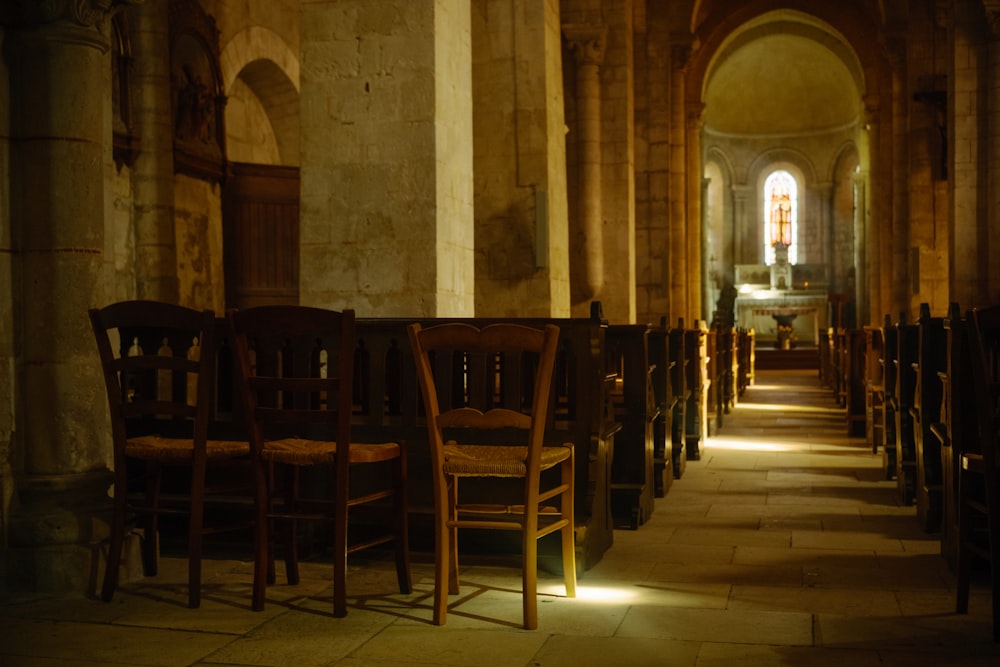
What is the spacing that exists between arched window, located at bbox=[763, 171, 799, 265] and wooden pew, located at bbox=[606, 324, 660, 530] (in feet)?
90.5

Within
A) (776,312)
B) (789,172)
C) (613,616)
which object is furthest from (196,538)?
(789,172)

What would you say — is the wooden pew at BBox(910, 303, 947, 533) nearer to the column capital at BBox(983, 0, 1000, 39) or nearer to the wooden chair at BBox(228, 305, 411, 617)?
the wooden chair at BBox(228, 305, 411, 617)

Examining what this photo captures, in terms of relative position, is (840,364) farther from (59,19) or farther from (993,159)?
(59,19)

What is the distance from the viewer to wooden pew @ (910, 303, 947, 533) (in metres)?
5.60

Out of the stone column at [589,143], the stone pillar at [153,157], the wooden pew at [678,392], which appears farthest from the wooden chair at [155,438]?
the stone column at [589,143]

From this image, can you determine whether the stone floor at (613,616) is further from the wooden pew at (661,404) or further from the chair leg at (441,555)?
the wooden pew at (661,404)

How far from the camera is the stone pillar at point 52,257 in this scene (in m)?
4.39

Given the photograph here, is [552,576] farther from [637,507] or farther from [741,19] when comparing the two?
[741,19]

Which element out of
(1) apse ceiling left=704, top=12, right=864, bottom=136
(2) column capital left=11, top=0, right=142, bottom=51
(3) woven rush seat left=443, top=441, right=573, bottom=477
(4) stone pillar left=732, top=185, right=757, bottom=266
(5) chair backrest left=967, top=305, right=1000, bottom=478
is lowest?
(3) woven rush seat left=443, top=441, right=573, bottom=477

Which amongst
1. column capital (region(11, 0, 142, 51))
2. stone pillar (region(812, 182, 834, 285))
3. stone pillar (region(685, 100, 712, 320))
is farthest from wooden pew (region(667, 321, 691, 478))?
stone pillar (region(812, 182, 834, 285))

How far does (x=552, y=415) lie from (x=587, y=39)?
28.6ft


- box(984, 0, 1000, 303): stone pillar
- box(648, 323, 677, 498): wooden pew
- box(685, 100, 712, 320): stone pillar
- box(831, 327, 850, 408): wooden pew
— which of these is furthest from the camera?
box(685, 100, 712, 320): stone pillar

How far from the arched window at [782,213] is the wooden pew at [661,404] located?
86.1 feet

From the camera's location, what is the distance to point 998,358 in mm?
4293
